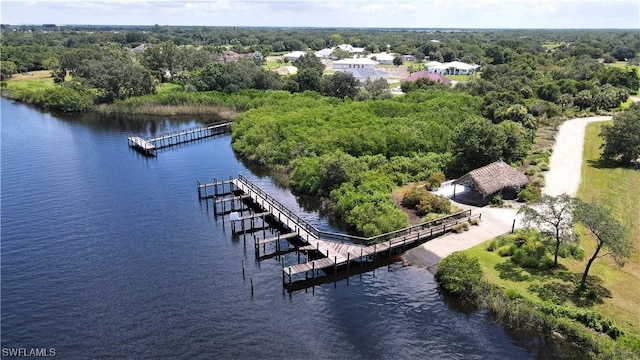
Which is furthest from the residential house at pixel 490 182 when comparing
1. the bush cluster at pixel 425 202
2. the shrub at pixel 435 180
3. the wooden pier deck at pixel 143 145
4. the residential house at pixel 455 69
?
the residential house at pixel 455 69

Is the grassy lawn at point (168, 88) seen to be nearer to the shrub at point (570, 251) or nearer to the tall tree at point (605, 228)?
the shrub at point (570, 251)

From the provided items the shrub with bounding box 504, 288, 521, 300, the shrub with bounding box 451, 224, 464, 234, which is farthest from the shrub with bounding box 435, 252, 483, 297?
the shrub with bounding box 451, 224, 464, 234

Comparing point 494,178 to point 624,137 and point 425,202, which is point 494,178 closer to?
point 425,202

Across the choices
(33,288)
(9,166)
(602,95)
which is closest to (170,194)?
(33,288)

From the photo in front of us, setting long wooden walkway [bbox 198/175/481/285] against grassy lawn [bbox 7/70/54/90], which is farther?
grassy lawn [bbox 7/70/54/90]

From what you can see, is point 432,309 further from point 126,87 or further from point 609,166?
point 126,87

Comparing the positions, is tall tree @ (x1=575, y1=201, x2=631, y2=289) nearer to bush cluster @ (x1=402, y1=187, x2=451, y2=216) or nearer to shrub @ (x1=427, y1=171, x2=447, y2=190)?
bush cluster @ (x1=402, y1=187, x2=451, y2=216)

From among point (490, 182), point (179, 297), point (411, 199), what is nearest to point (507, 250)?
point (490, 182)

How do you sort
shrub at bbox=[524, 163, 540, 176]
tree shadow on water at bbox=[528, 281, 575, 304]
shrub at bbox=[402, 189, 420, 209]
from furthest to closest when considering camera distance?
shrub at bbox=[524, 163, 540, 176]
shrub at bbox=[402, 189, 420, 209]
tree shadow on water at bbox=[528, 281, 575, 304]
